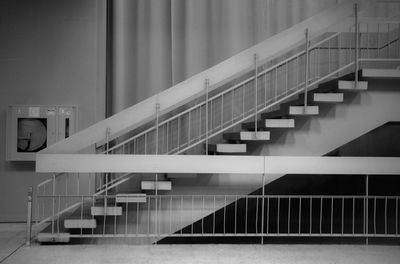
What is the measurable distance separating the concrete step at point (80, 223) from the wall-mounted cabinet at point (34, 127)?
69.7 inches

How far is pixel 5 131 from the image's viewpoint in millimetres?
6266

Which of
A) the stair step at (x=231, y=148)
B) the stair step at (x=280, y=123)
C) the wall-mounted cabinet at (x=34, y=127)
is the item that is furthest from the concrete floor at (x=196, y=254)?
the wall-mounted cabinet at (x=34, y=127)

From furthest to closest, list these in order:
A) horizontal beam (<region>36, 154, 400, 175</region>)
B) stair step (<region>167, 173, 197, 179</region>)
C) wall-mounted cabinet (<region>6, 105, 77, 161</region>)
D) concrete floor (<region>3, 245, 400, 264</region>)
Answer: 1. wall-mounted cabinet (<region>6, 105, 77, 161</region>)
2. stair step (<region>167, 173, 197, 179</region>)
3. horizontal beam (<region>36, 154, 400, 175</region>)
4. concrete floor (<region>3, 245, 400, 264</region>)

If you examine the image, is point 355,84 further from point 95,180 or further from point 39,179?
point 39,179

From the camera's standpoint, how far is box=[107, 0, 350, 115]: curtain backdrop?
20.7 ft

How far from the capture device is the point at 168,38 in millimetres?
6414

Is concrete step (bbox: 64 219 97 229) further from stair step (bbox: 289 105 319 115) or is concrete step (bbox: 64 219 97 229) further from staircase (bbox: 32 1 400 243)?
stair step (bbox: 289 105 319 115)

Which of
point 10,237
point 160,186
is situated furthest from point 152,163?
point 10,237

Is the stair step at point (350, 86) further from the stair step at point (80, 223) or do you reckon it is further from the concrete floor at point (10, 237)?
the concrete floor at point (10, 237)

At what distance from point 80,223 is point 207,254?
4.65ft

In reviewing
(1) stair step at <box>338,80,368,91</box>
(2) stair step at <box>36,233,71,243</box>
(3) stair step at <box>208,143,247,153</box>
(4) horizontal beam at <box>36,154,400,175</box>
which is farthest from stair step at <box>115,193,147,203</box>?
(1) stair step at <box>338,80,368,91</box>

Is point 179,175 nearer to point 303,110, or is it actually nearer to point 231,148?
point 231,148

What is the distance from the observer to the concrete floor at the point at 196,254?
13.9 feet

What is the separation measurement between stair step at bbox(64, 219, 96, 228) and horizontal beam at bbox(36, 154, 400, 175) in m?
0.55
